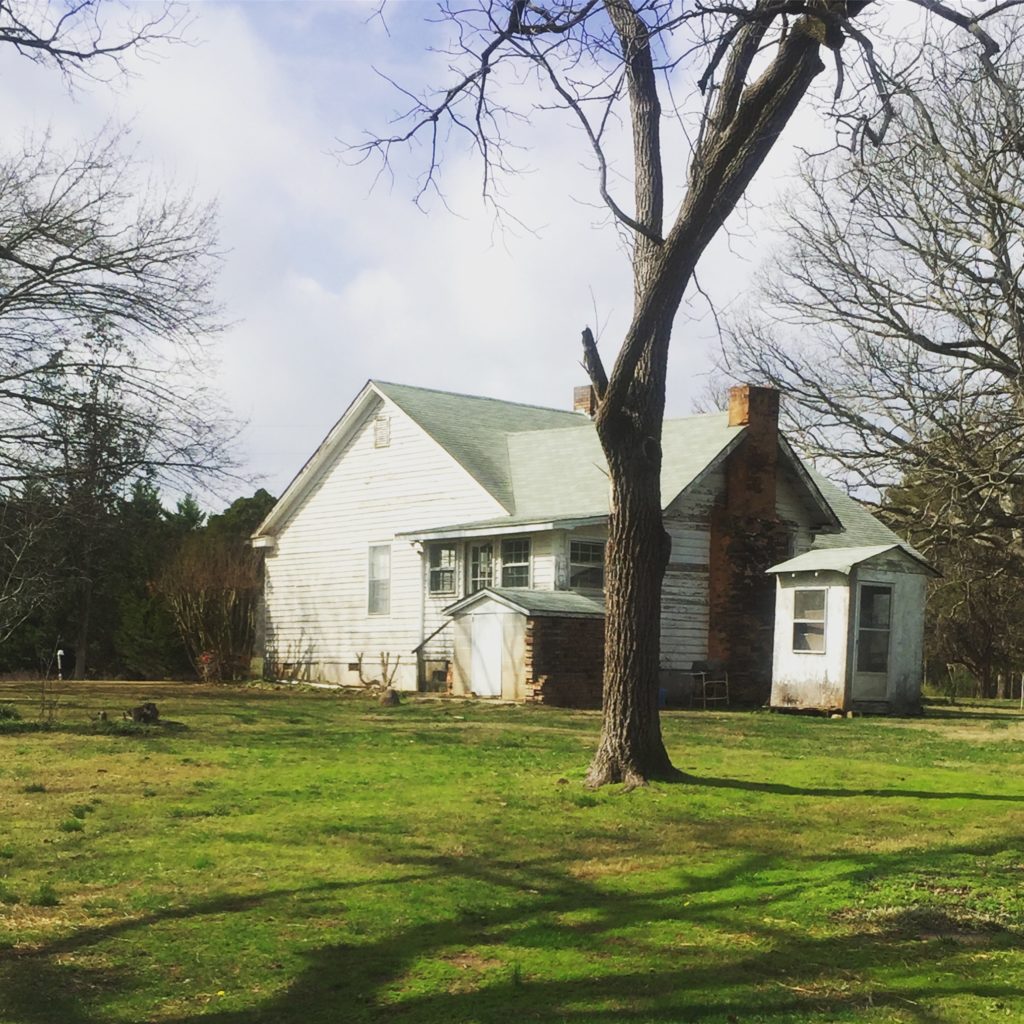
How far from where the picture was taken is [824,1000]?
588 cm

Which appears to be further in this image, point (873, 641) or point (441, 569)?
point (441, 569)

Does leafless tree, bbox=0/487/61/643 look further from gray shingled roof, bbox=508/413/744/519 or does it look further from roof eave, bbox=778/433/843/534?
roof eave, bbox=778/433/843/534

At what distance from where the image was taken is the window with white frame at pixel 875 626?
25891 mm

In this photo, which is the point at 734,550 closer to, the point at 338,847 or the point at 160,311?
the point at 160,311

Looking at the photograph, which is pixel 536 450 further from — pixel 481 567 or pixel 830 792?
pixel 830 792

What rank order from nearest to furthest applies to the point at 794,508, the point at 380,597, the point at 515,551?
1. the point at 515,551
2. the point at 794,508
3. the point at 380,597

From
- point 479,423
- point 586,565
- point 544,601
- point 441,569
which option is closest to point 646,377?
point 544,601

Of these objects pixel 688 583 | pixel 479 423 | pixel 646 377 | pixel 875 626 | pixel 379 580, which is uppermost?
pixel 479 423

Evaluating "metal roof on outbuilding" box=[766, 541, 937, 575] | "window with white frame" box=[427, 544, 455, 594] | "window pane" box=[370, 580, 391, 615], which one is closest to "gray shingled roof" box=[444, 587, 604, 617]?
"window with white frame" box=[427, 544, 455, 594]

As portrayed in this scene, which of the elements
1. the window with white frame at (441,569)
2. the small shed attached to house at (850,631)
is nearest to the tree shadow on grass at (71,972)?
the small shed attached to house at (850,631)

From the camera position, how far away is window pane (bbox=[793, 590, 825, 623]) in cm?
2614

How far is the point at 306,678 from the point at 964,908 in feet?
92.4

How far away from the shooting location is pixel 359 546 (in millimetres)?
33312

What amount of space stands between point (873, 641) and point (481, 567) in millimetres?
8595
